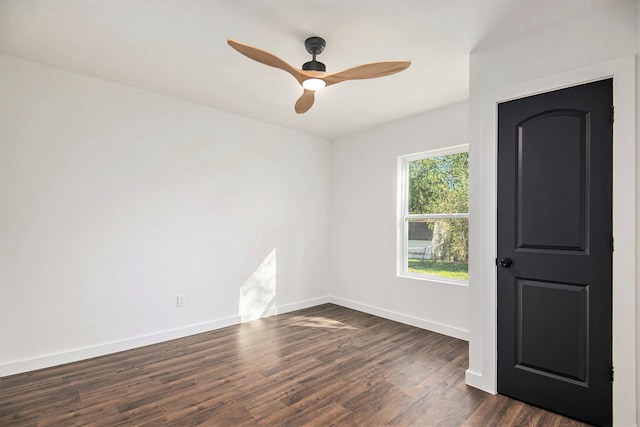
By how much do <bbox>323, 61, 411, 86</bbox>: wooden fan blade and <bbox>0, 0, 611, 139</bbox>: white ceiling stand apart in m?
0.33

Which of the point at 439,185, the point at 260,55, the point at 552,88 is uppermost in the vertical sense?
the point at 260,55

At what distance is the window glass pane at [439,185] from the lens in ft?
12.5

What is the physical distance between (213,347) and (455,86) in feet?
11.7

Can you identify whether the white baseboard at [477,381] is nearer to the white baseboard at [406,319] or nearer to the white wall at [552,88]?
the white wall at [552,88]

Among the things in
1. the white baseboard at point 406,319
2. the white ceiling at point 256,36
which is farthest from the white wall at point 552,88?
the white baseboard at point 406,319

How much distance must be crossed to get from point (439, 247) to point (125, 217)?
11.5 feet

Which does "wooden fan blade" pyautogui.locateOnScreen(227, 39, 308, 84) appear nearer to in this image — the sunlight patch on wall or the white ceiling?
the white ceiling

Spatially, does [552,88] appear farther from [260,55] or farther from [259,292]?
[259,292]

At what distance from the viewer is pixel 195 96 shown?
354 cm

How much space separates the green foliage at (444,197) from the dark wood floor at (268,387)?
106 cm

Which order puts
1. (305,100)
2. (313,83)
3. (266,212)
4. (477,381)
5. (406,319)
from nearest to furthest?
(313,83), (477,381), (305,100), (406,319), (266,212)

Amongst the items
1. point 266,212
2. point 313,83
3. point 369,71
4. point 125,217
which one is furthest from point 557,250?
point 125,217

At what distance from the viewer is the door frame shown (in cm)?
192

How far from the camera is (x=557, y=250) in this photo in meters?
2.21
